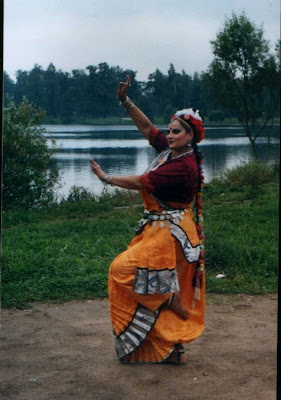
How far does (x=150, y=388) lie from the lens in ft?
13.7

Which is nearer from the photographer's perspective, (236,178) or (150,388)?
(150,388)

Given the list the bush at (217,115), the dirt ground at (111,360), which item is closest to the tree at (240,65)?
the bush at (217,115)

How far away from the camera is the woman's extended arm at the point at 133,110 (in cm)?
472

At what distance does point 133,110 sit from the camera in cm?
476

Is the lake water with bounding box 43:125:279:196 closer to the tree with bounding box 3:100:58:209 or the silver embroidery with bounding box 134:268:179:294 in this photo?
the tree with bounding box 3:100:58:209

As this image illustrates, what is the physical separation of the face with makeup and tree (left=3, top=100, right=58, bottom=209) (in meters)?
8.16

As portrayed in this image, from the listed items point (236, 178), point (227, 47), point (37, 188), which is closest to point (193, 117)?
point (37, 188)

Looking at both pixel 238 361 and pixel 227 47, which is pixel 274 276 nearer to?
pixel 238 361

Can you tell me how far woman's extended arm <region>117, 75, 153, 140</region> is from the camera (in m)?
4.72

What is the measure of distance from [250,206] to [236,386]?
7.38 meters

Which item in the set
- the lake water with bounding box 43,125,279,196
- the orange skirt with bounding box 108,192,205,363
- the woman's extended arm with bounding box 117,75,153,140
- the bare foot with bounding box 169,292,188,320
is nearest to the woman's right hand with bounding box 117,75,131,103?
the woman's extended arm with bounding box 117,75,153,140

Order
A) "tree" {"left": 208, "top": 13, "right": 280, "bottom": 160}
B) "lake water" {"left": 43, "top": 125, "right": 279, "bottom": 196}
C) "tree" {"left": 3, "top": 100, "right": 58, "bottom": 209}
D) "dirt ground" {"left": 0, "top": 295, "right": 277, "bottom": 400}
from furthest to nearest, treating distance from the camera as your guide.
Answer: "tree" {"left": 208, "top": 13, "right": 280, "bottom": 160} < "lake water" {"left": 43, "top": 125, "right": 279, "bottom": 196} < "tree" {"left": 3, "top": 100, "right": 58, "bottom": 209} < "dirt ground" {"left": 0, "top": 295, "right": 277, "bottom": 400}

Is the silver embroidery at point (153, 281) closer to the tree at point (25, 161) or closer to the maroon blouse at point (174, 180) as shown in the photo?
the maroon blouse at point (174, 180)

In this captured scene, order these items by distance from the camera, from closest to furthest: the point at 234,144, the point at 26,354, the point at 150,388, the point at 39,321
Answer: the point at 150,388
the point at 26,354
the point at 39,321
the point at 234,144
